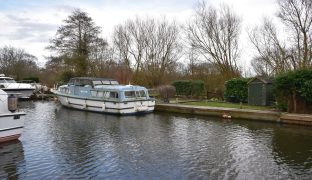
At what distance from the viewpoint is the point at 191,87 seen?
3080 cm

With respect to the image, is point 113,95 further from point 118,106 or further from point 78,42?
point 78,42

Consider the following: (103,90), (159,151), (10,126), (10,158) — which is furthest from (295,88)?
(10,158)

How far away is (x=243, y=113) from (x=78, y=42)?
25779 mm

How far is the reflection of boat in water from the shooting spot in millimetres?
9987

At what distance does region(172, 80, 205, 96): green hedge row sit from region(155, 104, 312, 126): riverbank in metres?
6.21

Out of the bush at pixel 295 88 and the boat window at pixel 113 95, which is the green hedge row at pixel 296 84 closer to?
the bush at pixel 295 88

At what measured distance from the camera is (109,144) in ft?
45.3

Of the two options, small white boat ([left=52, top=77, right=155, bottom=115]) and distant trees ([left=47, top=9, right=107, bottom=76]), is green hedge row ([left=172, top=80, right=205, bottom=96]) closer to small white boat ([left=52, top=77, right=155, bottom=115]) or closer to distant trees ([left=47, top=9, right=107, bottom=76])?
small white boat ([left=52, top=77, right=155, bottom=115])

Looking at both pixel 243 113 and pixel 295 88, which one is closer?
pixel 295 88

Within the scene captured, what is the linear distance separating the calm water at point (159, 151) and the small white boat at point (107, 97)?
12.6 feet

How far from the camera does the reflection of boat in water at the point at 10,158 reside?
9987 mm

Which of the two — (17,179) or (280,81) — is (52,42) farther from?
(17,179)

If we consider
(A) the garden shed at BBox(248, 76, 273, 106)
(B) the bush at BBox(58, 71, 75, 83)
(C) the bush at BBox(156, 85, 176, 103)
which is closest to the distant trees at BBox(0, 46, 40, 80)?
(B) the bush at BBox(58, 71, 75, 83)

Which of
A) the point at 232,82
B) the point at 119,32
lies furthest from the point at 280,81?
the point at 119,32
